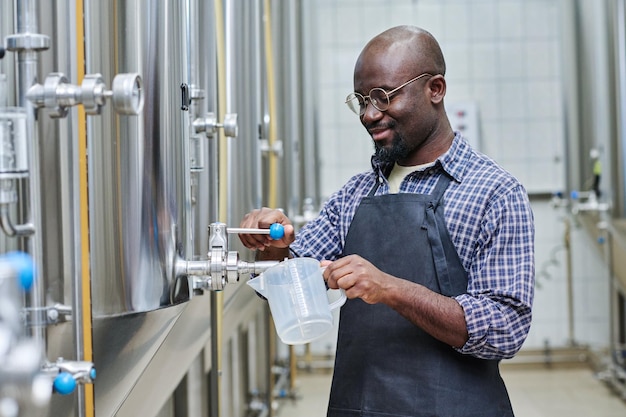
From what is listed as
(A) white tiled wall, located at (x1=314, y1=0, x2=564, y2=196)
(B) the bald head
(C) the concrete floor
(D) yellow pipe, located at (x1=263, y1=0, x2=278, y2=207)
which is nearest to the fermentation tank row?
(B) the bald head

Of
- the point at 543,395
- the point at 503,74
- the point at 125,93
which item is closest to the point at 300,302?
the point at 125,93

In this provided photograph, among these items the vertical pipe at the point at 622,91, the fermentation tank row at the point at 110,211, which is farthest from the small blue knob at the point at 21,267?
the vertical pipe at the point at 622,91

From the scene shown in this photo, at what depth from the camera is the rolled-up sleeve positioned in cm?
168

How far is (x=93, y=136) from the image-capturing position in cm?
145

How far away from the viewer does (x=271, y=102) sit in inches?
153

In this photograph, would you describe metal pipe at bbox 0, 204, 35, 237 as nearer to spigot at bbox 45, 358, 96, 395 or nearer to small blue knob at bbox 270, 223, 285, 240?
spigot at bbox 45, 358, 96, 395

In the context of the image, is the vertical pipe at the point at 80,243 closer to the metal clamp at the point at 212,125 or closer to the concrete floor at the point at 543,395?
the metal clamp at the point at 212,125

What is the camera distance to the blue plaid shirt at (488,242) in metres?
1.69

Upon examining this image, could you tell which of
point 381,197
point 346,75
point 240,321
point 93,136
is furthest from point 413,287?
point 346,75

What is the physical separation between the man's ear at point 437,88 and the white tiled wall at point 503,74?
4.09 meters

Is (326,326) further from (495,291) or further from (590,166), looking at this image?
(590,166)

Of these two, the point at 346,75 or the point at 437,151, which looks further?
the point at 346,75

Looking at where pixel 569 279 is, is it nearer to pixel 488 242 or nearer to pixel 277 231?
pixel 488 242

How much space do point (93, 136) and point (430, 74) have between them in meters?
0.78
